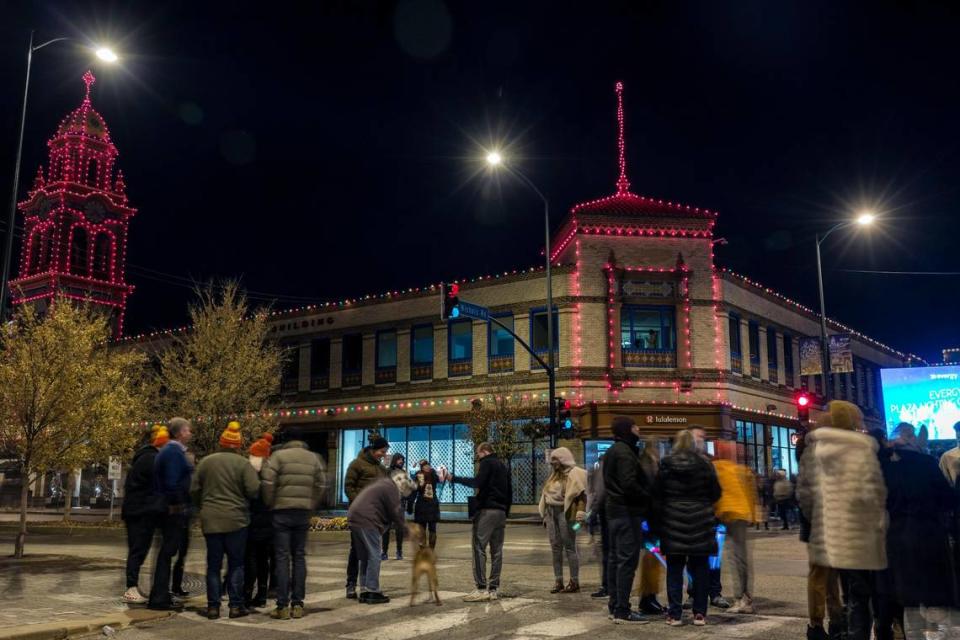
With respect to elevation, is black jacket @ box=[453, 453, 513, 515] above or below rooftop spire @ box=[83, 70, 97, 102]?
below

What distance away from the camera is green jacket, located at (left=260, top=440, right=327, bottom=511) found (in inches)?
364

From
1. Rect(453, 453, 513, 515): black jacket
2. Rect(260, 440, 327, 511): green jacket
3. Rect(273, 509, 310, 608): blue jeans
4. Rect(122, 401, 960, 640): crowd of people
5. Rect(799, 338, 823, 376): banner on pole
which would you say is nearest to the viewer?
Rect(122, 401, 960, 640): crowd of people

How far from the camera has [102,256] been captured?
51.5 metres

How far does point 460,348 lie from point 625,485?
86.7 ft

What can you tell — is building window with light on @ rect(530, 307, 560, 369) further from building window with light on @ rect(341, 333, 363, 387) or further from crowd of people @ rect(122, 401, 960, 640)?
crowd of people @ rect(122, 401, 960, 640)

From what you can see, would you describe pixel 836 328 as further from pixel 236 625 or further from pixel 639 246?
pixel 236 625

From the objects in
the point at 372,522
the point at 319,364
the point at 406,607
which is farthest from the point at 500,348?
the point at 406,607

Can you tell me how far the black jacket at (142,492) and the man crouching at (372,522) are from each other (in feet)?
7.21

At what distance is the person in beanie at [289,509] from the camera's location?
9.15 metres

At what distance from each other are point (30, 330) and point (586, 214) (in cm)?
1979

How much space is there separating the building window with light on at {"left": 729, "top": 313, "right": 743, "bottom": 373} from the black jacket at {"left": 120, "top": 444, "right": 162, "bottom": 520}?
2752cm

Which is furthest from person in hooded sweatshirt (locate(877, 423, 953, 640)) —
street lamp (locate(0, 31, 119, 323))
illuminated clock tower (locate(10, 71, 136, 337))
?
illuminated clock tower (locate(10, 71, 136, 337))

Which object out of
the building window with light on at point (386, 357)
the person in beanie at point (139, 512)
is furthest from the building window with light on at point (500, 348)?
the person in beanie at point (139, 512)

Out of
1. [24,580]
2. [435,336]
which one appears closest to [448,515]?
[435,336]
